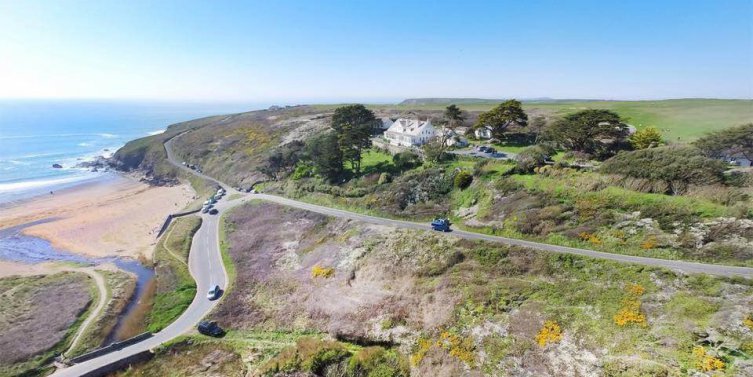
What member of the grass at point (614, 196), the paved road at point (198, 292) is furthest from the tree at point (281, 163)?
the grass at point (614, 196)

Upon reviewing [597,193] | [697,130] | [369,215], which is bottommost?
[369,215]

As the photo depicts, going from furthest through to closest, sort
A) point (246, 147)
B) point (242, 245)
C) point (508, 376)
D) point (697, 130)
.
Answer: point (246, 147) → point (697, 130) → point (242, 245) → point (508, 376)

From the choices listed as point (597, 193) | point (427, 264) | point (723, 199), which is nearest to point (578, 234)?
point (597, 193)

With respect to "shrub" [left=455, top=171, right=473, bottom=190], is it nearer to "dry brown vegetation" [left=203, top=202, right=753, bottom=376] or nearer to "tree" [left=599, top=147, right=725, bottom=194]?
"dry brown vegetation" [left=203, top=202, right=753, bottom=376]

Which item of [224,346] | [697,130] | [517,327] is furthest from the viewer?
[697,130]

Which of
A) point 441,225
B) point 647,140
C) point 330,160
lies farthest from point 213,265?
point 647,140

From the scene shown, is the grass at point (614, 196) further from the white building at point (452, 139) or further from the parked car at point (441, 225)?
the white building at point (452, 139)

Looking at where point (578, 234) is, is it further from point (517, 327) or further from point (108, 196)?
point (108, 196)
